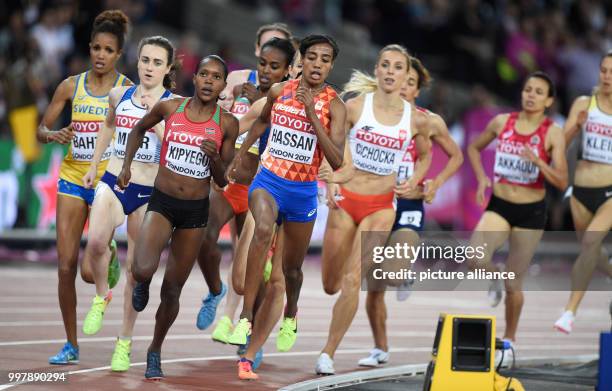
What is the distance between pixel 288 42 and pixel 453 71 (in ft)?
51.6

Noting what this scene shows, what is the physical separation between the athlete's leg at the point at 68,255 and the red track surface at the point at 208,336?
0.38m

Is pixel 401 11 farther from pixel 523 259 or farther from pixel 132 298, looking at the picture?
pixel 132 298

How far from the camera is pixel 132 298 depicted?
10.0 meters

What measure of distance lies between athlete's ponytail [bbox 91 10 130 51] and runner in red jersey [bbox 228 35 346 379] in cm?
154

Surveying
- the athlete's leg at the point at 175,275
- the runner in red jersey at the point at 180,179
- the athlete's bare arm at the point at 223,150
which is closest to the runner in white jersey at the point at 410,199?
the athlete's bare arm at the point at 223,150

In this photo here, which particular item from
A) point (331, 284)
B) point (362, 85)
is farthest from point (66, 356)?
point (362, 85)

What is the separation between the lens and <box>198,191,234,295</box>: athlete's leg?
11.5m

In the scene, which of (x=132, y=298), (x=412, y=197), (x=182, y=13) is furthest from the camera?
(x=182, y=13)

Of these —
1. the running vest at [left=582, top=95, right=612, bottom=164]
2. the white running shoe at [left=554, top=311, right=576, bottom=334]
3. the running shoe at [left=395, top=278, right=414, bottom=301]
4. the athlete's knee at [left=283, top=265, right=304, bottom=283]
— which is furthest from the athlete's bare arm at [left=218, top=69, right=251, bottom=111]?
the white running shoe at [left=554, top=311, right=576, bottom=334]

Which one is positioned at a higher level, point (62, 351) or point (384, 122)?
point (384, 122)

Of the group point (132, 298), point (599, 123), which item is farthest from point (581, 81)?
point (132, 298)

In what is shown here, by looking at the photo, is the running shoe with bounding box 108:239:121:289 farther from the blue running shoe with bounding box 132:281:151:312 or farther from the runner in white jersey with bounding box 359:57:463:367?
the runner in white jersey with bounding box 359:57:463:367

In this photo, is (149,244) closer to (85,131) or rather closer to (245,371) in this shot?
(245,371)

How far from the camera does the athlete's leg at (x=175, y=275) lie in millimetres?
9828
